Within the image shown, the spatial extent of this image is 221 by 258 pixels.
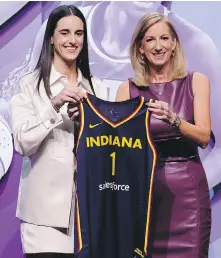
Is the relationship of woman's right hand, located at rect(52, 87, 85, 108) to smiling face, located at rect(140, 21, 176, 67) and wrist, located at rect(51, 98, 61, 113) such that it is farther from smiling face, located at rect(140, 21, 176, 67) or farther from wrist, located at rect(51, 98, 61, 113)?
smiling face, located at rect(140, 21, 176, 67)

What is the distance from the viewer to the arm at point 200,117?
74.4 inches

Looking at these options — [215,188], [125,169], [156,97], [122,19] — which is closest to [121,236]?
[125,169]

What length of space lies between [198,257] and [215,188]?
80cm

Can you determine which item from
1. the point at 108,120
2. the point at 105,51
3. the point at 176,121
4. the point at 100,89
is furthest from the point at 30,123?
the point at 105,51

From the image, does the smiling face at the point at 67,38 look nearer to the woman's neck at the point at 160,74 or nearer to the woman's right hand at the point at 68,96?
the woman's right hand at the point at 68,96

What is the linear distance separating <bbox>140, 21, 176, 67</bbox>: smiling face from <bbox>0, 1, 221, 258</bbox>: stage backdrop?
2.13 ft

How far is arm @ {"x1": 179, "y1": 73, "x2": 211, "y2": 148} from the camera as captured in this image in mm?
1891

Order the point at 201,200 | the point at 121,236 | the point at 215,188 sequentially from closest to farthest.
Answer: the point at 121,236
the point at 201,200
the point at 215,188

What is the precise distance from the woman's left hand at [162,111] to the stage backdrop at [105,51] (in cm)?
87

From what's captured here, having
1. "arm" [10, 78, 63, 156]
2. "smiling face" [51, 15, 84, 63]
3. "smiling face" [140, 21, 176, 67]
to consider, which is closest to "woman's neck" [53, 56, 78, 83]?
"smiling face" [51, 15, 84, 63]

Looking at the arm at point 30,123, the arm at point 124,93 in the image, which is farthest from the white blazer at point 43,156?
the arm at point 124,93

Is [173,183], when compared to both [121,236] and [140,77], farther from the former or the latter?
[140,77]

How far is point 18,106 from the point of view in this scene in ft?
6.29

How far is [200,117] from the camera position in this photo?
77.1 inches
